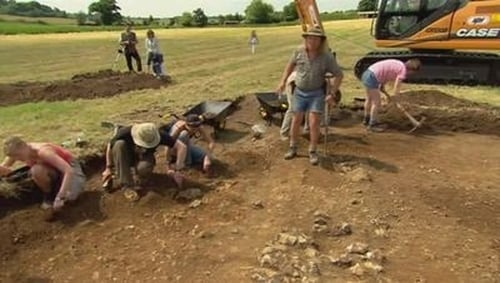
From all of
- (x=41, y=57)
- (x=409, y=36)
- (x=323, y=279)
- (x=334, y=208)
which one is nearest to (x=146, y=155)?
(x=334, y=208)

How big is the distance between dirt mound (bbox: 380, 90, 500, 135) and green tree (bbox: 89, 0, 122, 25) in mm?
78882

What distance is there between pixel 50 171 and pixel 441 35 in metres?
11.1

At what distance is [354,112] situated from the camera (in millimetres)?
10609

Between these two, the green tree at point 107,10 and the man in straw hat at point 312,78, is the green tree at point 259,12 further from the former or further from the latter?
the man in straw hat at point 312,78

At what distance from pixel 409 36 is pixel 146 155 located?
34.0 ft

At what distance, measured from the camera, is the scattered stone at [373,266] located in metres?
5.06

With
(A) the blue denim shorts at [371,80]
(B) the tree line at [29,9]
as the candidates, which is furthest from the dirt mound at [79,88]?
(B) the tree line at [29,9]

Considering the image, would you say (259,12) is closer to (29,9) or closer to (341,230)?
(29,9)

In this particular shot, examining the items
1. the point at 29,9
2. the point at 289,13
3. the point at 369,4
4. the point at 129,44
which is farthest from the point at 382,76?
the point at 29,9

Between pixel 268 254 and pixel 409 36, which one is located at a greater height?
pixel 409 36

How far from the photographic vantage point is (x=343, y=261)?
5180 mm

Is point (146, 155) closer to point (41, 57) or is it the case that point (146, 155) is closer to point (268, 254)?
point (268, 254)

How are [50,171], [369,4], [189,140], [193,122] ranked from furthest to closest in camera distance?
[369,4] → [189,140] → [193,122] → [50,171]

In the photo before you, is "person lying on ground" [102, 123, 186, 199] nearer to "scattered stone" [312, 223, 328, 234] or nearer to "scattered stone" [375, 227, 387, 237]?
"scattered stone" [312, 223, 328, 234]
